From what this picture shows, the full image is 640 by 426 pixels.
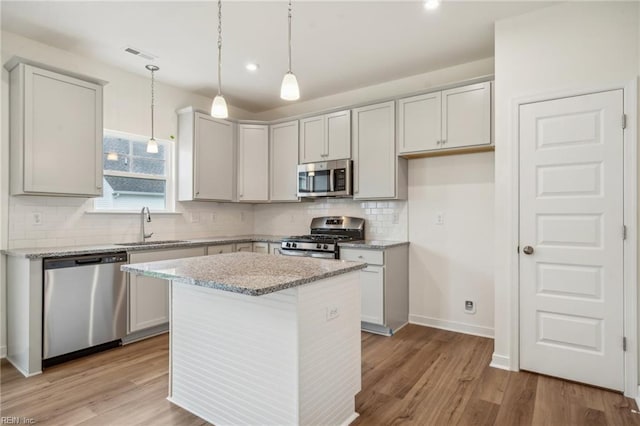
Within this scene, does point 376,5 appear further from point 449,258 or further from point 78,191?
point 78,191

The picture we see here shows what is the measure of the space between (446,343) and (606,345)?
1250 mm

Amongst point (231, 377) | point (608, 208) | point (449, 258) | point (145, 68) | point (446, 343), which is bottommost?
point (446, 343)

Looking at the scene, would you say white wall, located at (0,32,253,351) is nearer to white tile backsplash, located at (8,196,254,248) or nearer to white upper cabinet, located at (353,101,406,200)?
white tile backsplash, located at (8,196,254,248)

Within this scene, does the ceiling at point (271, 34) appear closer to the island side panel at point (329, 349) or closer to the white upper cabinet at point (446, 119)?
the white upper cabinet at point (446, 119)

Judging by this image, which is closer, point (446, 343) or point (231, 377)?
point (231, 377)

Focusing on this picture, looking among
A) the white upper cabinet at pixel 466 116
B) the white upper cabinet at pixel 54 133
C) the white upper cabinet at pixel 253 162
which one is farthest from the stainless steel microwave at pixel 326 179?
the white upper cabinet at pixel 54 133

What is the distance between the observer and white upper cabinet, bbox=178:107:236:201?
4.27 meters

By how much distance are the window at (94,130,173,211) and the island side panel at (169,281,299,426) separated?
2.11 m

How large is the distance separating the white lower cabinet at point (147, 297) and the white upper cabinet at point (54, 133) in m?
0.78

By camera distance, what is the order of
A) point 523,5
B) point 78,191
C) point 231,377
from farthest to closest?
point 78,191, point 523,5, point 231,377

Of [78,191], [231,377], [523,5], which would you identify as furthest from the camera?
[78,191]

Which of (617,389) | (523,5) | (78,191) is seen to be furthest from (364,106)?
(617,389)

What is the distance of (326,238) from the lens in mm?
4223

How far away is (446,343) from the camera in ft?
11.1
